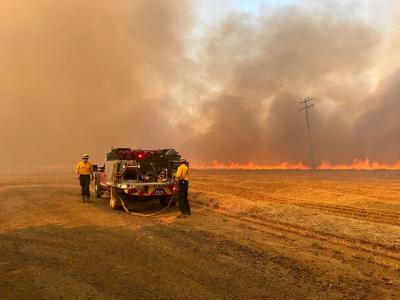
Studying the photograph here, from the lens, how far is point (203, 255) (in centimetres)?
643

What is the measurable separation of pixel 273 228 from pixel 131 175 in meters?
6.28

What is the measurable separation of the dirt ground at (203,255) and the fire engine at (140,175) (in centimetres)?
104

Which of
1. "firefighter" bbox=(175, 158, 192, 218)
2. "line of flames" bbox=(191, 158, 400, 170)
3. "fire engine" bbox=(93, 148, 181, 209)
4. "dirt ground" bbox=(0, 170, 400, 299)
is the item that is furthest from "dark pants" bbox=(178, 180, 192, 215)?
"line of flames" bbox=(191, 158, 400, 170)

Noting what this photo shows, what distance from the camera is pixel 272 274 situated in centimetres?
542

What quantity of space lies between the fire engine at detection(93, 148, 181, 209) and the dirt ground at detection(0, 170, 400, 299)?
1043mm

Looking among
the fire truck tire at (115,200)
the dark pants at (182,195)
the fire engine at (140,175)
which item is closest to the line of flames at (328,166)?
the fire engine at (140,175)

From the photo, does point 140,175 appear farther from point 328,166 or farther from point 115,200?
point 328,166

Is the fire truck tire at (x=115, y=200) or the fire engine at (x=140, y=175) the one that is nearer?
the fire engine at (x=140, y=175)

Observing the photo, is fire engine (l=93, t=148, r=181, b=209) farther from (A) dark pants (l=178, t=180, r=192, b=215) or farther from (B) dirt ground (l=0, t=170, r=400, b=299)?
(A) dark pants (l=178, t=180, r=192, b=215)

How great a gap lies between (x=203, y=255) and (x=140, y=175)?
727 cm

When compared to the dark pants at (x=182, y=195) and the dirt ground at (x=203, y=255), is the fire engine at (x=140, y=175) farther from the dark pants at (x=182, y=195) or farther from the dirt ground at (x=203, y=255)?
the dark pants at (x=182, y=195)

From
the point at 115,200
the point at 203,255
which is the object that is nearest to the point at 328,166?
the point at 115,200

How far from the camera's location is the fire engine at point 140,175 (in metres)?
12.0

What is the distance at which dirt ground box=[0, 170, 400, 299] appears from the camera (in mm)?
4766
